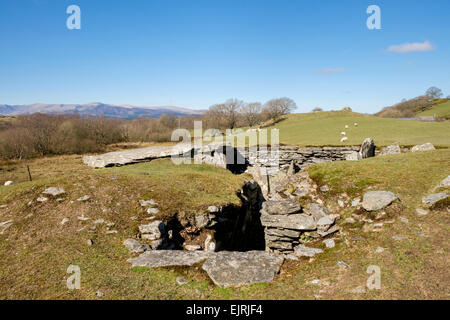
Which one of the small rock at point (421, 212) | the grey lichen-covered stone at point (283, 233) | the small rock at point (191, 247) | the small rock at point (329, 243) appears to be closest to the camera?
the small rock at point (421, 212)

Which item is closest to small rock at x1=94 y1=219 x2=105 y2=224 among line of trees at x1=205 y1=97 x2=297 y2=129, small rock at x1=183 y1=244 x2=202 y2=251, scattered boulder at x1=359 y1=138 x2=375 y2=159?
small rock at x1=183 y1=244 x2=202 y2=251

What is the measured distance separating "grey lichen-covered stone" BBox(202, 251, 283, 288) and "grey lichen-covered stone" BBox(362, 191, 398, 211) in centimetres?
461

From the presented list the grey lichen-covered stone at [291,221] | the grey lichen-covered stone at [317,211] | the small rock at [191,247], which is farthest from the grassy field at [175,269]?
the small rock at [191,247]

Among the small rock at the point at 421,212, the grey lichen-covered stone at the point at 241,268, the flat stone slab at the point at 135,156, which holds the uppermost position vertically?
the flat stone slab at the point at 135,156

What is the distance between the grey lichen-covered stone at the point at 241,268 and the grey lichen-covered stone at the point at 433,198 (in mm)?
6070

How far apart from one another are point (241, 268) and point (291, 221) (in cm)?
398

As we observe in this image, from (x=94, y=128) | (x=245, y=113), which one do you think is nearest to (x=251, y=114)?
(x=245, y=113)

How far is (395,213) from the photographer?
8539 millimetres

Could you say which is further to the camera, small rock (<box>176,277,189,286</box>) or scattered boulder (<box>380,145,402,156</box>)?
scattered boulder (<box>380,145,402,156</box>)

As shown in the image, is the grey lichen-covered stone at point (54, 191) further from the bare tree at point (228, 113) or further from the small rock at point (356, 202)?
the bare tree at point (228, 113)

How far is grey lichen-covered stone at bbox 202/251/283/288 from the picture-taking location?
639cm

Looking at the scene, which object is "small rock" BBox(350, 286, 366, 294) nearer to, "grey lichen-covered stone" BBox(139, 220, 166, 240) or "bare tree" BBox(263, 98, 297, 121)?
"grey lichen-covered stone" BBox(139, 220, 166, 240)

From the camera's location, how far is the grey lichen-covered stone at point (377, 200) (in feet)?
29.7
